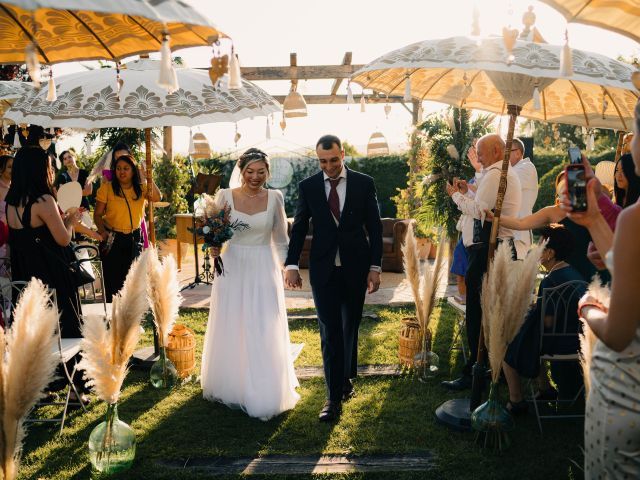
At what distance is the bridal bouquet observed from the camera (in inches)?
189

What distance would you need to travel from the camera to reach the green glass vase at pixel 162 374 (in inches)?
207

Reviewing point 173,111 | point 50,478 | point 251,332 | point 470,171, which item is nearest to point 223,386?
point 251,332

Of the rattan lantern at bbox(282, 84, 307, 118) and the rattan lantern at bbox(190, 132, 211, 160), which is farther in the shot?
the rattan lantern at bbox(190, 132, 211, 160)

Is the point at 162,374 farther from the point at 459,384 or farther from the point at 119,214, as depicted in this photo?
the point at 459,384

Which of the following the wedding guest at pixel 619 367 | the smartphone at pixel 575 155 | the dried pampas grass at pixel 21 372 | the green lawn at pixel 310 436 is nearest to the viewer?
the wedding guest at pixel 619 367

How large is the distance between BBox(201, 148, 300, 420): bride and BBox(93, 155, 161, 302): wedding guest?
2035mm

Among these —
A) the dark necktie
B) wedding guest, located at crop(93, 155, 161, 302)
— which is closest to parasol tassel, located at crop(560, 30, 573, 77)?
the dark necktie

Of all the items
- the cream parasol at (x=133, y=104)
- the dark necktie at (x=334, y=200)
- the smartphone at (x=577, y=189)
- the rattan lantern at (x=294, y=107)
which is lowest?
the dark necktie at (x=334, y=200)

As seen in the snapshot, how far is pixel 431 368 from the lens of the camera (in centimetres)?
559

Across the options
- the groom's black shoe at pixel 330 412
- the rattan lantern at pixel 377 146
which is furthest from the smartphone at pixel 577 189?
the rattan lantern at pixel 377 146

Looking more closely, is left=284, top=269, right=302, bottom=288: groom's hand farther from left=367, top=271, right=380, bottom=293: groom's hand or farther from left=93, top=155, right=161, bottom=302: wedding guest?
left=93, top=155, right=161, bottom=302: wedding guest

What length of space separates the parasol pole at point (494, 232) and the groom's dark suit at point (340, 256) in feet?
3.55

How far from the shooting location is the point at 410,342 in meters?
5.67

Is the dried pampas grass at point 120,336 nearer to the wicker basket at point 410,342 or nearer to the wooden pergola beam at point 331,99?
the wicker basket at point 410,342
